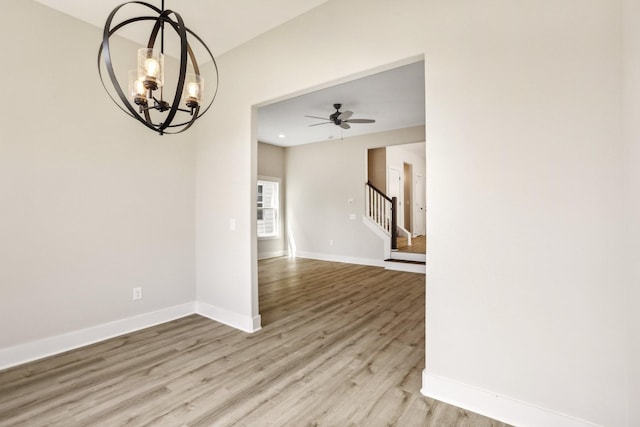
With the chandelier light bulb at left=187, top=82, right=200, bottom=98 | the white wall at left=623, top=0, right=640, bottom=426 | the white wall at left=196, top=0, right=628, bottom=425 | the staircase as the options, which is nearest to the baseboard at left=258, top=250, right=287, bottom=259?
the staircase

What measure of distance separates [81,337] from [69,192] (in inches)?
55.0

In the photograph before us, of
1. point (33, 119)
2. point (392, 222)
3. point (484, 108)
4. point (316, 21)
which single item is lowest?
point (392, 222)

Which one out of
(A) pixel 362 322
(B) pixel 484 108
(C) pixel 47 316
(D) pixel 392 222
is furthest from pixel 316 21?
(D) pixel 392 222

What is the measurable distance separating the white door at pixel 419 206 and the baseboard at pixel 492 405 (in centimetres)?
904

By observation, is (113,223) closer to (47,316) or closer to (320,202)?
(47,316)

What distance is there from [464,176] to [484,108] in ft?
1.45

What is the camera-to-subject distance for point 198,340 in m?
3.02

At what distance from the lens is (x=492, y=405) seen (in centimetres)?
190

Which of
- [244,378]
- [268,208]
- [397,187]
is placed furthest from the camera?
[397,187]

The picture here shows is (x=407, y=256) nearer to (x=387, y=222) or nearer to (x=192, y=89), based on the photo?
(x=387, y=222)

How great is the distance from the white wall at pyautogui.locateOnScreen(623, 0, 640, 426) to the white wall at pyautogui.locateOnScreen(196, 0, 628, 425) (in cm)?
6

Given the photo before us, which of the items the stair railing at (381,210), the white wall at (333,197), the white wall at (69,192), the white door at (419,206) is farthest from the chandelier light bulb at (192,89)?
the white door at (419,206)

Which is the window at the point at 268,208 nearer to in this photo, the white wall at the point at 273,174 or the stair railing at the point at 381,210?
the white wall at the point at 273,174

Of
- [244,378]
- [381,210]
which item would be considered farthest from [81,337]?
[381,210]
